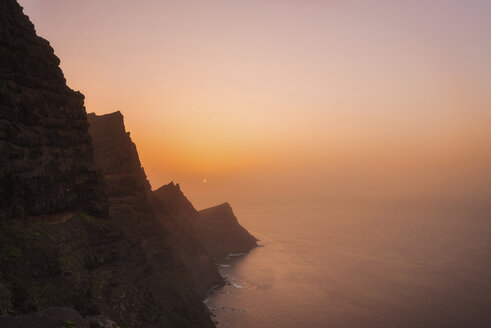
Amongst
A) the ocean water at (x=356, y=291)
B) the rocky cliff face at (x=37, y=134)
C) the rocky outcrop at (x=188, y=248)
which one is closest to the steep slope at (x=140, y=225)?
the rocky cliff face at (x=37, y=134)

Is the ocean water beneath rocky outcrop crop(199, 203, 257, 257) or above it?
beneath

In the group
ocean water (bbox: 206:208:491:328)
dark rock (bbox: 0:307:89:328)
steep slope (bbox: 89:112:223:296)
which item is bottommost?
ocean water (bbox: 206:208:491:328)

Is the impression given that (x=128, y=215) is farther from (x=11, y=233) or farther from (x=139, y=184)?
(x=11, y=233)

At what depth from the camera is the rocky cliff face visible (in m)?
31.3

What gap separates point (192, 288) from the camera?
71.6m

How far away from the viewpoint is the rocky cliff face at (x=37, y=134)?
3127 centimetres

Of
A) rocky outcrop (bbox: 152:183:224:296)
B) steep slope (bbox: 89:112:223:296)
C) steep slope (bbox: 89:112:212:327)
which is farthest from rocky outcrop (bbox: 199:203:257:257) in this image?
steep slope (bbox: 89:112:223:296)

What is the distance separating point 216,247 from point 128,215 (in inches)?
4895

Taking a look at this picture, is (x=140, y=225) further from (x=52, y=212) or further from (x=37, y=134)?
(x=37, y=134)

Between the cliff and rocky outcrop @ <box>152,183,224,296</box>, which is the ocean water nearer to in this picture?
rocky outcrop @ <box>152,183,224,296</box>

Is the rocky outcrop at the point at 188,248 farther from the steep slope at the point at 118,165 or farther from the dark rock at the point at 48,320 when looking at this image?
the dark rock at the point at 48,320

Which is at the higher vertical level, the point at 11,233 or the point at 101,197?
the point at 101,197

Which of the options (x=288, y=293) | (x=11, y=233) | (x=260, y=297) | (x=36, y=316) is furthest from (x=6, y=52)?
(x=288, y=293)

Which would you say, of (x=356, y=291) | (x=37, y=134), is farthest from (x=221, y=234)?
(x=37, y=134)
